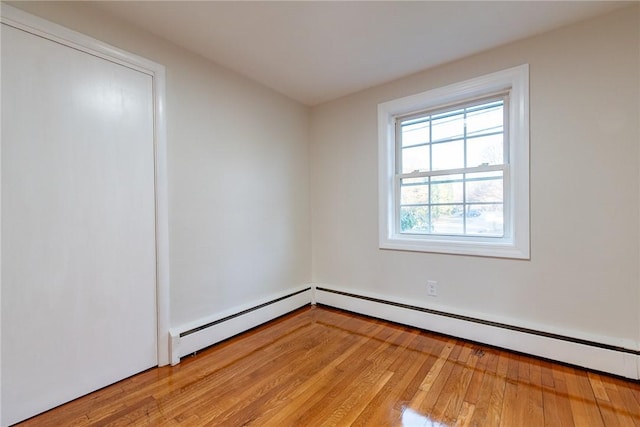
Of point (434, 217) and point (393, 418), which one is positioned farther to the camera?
point (434, 217)

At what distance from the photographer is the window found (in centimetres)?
210

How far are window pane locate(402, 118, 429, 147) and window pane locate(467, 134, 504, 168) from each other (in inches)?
15.4

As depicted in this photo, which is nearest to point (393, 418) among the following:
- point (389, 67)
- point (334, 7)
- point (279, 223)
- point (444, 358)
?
point (444, 358)

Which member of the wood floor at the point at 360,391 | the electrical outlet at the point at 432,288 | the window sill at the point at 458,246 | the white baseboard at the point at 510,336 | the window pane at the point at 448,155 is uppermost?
the window pane at the point at 448,155

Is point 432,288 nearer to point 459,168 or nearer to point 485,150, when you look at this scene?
point 459,168

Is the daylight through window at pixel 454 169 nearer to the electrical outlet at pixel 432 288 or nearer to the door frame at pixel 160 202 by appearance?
the electrical outlet at pixel 432 288

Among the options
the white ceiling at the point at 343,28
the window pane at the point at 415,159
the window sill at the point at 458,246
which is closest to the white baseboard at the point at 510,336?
the window sill at the point at 458,246

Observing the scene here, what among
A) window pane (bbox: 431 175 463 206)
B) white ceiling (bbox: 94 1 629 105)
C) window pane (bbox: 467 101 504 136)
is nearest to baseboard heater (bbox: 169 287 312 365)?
window pane (bbox: 431 175 463 206)

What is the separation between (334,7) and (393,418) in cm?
227

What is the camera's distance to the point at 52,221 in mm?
1517

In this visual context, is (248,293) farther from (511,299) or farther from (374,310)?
(511,299)

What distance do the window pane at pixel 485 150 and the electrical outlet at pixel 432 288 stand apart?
1.03m

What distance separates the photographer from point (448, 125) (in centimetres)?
252

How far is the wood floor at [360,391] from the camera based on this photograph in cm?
143
